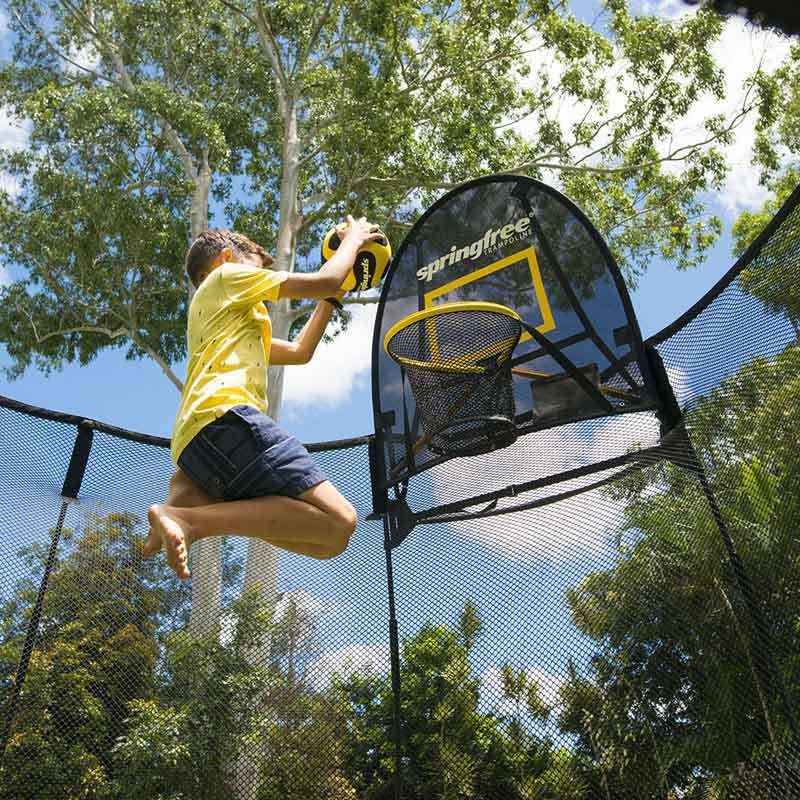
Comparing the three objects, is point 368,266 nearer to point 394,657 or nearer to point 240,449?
point 240,449

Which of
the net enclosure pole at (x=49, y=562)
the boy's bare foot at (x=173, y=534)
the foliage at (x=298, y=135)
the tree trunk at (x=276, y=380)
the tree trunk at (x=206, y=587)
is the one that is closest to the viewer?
the boy's bare foot at (x=173, y=534)

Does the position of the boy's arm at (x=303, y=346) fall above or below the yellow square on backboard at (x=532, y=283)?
below

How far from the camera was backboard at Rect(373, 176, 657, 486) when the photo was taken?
3258 millimetres

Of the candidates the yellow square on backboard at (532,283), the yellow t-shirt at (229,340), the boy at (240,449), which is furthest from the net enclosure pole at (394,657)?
the yellow t-shirt at (229,340)

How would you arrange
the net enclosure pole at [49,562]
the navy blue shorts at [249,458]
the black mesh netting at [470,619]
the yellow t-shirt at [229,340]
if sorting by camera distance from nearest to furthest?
the navy blue shorts at [249,458], the yellow t-shirt at [229,340], the black mesh netting at [470,619], the net enclosure pole at [49,562]

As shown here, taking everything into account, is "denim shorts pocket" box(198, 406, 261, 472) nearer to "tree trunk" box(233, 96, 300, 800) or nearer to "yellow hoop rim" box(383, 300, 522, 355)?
"yellow hoop rim" box(383, 300, 522, 355)

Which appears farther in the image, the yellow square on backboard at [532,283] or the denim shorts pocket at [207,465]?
the yellow square on backboard at [532,283]

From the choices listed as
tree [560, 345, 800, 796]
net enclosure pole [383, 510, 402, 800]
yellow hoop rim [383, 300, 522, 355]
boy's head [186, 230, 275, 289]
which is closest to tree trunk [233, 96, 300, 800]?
net enclosure pole [383, 510, 402, 800]

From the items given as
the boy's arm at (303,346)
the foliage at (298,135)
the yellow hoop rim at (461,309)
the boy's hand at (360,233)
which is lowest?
the boy's arm at (303,346)

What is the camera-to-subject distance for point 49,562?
133 inches

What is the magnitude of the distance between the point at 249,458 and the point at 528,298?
186 cm

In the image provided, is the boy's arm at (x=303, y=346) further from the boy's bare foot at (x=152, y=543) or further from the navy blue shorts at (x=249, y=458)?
the boy's bare foot at (x=152, y=543)

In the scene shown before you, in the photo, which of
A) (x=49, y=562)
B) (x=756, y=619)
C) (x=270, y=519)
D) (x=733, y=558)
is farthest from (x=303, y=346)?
(x=756, y=619)

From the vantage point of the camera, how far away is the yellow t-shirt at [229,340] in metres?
2.24
